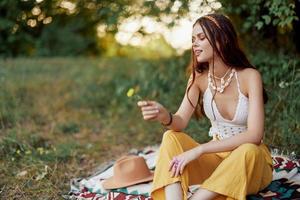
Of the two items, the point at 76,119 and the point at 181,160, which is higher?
the point at 181,160

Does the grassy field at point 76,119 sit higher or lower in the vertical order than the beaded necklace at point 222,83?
lower

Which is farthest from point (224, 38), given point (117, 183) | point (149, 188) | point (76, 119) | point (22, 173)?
point (76, 119)

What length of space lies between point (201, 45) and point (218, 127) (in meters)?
0.53

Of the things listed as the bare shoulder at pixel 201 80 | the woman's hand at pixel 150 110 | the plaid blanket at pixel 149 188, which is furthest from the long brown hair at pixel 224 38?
the plaid blanket at pixel 149 188

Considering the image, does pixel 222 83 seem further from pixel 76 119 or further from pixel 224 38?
pixel 76 119

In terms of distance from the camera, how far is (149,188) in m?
3.57

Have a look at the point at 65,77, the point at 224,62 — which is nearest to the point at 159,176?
the point at 224,62

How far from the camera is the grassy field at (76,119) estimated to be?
4.04 meters

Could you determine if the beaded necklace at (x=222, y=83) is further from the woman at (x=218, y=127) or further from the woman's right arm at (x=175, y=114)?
the woman's right arm at (x=175, y=114)

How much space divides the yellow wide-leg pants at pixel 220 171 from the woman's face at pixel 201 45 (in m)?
0.45

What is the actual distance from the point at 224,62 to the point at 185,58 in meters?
3.20

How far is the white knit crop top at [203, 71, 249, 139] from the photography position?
10.2 feet

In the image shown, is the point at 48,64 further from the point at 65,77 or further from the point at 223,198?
the point at 223,198

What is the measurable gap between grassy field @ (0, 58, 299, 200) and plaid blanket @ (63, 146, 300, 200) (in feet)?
0.45
